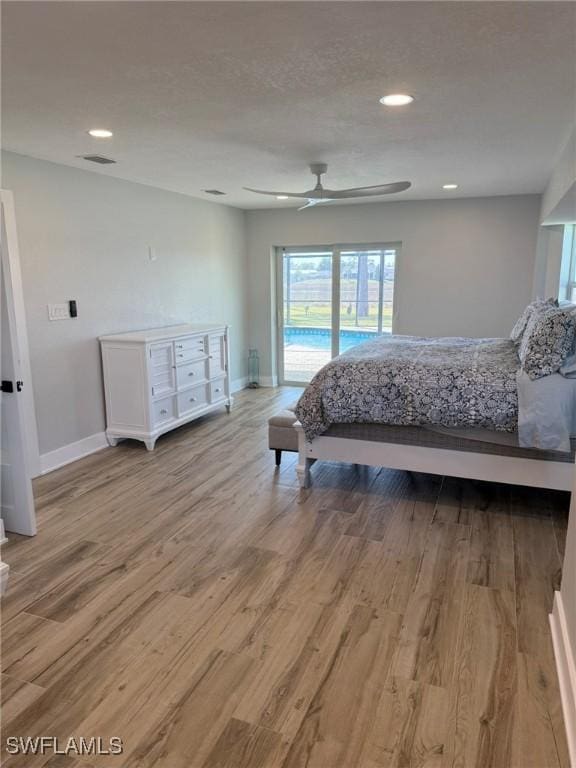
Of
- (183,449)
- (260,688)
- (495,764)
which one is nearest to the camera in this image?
(495,764)

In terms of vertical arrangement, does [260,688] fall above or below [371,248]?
below

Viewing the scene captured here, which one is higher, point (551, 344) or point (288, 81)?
point (288, 81)

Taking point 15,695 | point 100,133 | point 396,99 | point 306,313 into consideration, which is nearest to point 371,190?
point 396,99

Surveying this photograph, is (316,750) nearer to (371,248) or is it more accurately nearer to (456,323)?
(456,323)

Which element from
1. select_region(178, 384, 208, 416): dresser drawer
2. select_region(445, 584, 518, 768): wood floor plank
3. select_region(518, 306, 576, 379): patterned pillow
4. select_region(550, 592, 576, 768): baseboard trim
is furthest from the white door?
select_region(518, 306, 576, 379): patterned pillow

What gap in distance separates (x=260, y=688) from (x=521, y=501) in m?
2.30

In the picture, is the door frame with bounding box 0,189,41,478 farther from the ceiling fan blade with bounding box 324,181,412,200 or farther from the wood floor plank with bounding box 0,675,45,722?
the ceiling fan blade with bounding box 324,181,412,200

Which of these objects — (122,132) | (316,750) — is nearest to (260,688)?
(316,750)

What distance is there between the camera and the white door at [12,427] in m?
2.69

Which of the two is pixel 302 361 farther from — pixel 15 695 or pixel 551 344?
pixel 15 695

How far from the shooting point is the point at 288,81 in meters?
2.30

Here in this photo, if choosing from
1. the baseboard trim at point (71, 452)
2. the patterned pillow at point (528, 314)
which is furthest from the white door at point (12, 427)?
the patterned pillow at point (528, 314)

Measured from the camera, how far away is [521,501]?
3.42m

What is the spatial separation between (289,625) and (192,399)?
317cm
